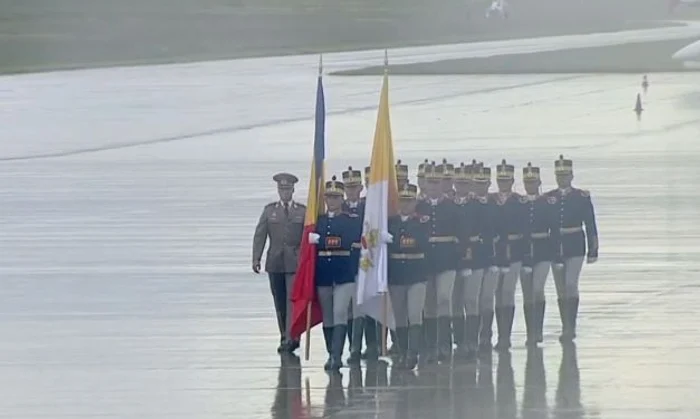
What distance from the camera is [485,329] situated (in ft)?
53.7

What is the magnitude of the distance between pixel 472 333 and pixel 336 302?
57.5 inches

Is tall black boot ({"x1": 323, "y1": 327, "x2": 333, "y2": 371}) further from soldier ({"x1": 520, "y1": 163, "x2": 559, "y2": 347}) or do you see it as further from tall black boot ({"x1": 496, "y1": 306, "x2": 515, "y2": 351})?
soldier ({"x1": 520, "y1": 163, "x2": 559, "y2": 347})

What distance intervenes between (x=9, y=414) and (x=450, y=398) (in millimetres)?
3535

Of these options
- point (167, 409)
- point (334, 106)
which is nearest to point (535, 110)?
point (334, 106)

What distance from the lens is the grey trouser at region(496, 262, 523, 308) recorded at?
1641 cm

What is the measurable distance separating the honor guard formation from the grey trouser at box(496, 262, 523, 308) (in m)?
0.01

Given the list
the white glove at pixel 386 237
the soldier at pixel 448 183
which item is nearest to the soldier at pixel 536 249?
the soldier at pixel 448 183

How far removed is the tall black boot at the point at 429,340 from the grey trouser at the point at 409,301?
12.5 inches

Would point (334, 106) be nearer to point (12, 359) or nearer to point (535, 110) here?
point (535, 110)

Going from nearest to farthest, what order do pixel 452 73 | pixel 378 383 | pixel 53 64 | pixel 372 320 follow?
pixel 378 383, pixel 372 320, pixel 452 73, pixel 53 64

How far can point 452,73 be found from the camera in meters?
64.9

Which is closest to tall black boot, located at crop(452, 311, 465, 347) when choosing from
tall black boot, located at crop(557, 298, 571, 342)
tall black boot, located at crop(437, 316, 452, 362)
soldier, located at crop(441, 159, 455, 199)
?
tall black boot, located at crop(437, 316, 452, 362)

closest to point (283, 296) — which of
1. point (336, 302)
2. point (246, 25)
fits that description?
point (336, 302)

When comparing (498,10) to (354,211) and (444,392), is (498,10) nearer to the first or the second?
(354,211)
